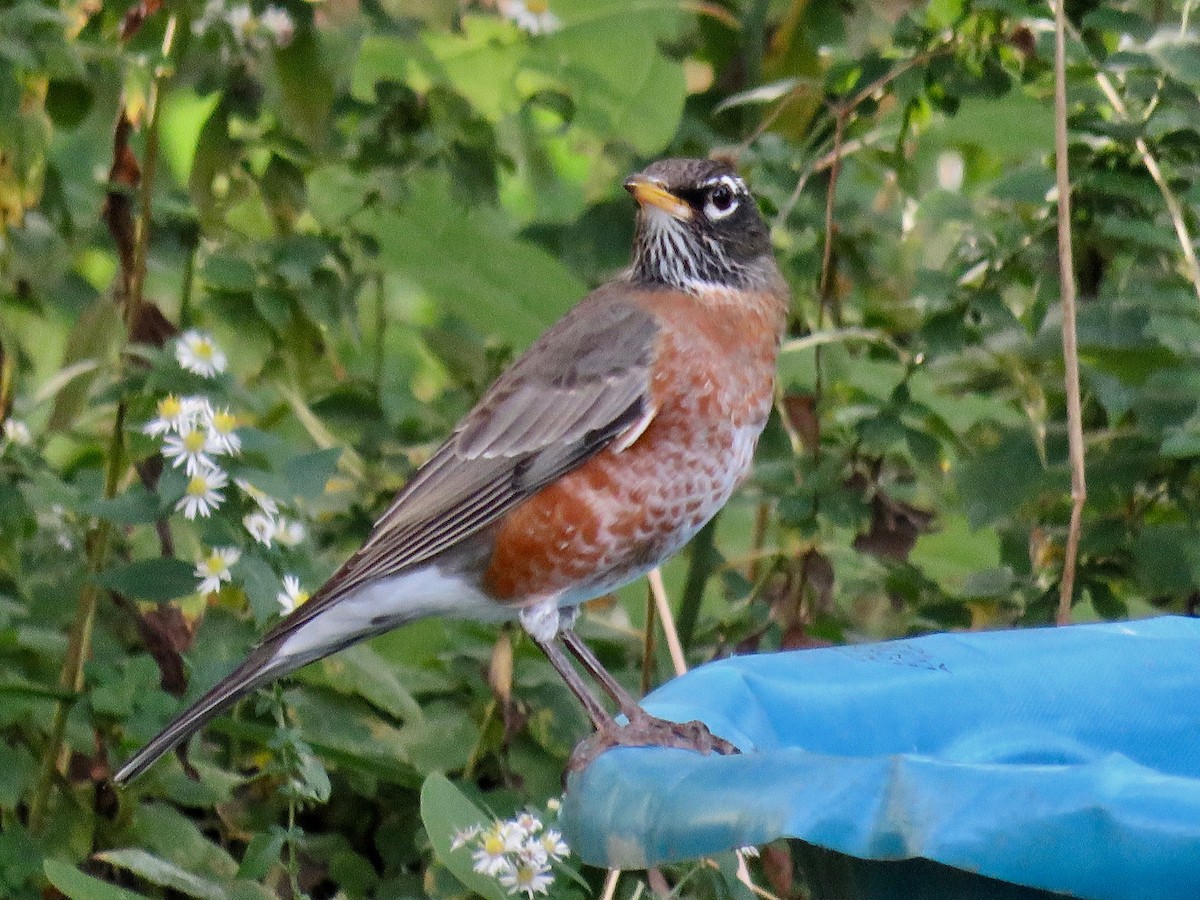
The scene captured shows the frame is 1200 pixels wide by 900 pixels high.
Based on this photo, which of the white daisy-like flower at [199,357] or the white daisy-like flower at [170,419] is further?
the white daisy-like flower at [199,357]

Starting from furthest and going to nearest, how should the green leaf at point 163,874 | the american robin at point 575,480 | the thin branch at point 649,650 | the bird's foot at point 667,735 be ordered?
the thin branch at point 649,650 < the american robin at point 575,480 < the green leaf at point 163,874 < the bird's foot at point 667,735

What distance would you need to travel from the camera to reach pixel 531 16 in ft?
12.2

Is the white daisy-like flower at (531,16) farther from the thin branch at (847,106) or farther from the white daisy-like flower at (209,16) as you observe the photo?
the white daisy-like flower at (209,16)

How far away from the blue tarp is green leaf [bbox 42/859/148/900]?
2.67ft

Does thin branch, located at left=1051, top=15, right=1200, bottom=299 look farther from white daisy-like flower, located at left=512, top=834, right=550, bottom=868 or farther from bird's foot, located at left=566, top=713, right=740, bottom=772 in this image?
white daisy-like flower, located at left=512, top=834, right=550, bottom=868

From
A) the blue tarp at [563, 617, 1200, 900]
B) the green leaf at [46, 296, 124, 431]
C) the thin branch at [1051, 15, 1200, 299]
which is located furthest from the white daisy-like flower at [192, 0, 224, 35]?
the blue tarp at [563, 617, 1200, 900]

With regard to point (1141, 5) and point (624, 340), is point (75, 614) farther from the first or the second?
point (1141, 5)

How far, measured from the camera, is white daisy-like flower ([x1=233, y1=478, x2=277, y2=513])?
2.55 m

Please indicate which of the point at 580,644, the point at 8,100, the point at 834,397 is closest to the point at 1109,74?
the point at 834,397

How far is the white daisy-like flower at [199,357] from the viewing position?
2711mm

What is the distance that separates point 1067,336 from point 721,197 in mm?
768

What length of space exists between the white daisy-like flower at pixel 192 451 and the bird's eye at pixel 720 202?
1174 mm

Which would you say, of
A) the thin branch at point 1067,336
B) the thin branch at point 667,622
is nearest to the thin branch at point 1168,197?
the thin branch at point 1067,336

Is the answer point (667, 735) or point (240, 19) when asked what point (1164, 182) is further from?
point (240, 19)
